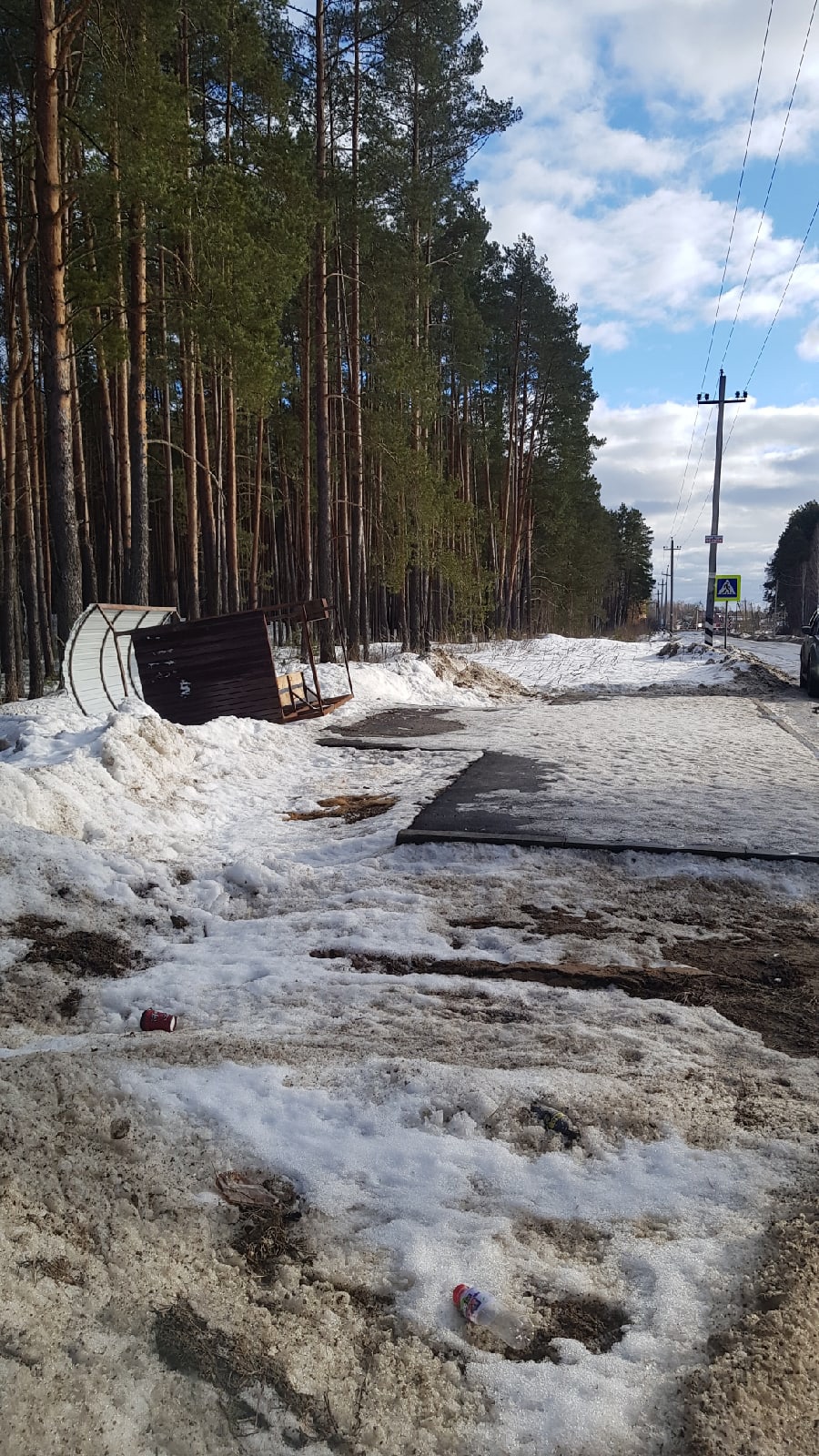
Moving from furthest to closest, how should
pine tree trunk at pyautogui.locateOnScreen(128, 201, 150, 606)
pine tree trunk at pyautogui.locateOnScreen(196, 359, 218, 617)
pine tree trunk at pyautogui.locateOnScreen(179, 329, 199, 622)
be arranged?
pine tree trunk at pyautogui.locateOnScreen(196, 359, 218, 617), pine tree trunk at pyautogui.locateOnScreen(179, 329, 199, 622), pine tree trunk at pyautogui.locateOnScreen(128, 201, 150, 606)

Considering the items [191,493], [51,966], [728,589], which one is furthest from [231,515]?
[728,589]

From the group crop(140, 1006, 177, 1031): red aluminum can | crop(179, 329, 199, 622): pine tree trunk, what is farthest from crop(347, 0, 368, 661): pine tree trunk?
crop(140, 1006, 177, 1031): red aluminum can

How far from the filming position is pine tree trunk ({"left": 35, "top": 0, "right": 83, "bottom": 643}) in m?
9.63

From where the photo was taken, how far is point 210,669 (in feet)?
37.5

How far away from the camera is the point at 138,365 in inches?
541

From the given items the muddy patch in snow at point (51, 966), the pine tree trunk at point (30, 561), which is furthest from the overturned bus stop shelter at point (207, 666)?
the muddy patch in snow at point (51, 966)

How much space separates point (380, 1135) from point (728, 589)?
3051 cm

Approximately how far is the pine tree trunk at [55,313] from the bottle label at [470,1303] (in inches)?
413

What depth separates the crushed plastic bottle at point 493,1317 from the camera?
186cm

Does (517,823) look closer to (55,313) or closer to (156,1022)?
(156,1022)

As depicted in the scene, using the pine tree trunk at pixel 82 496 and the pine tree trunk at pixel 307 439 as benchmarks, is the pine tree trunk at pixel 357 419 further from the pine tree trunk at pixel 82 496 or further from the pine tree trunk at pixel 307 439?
the pine tree trunk at pixel 82 496

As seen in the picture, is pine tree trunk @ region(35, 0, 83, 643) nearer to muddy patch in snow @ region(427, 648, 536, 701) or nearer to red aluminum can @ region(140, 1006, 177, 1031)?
muddy patch in snow @ region(427, 648, 536, 701)

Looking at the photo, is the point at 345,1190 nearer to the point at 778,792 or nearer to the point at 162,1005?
the point at 162,1005

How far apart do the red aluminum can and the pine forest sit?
8798 millimetres
